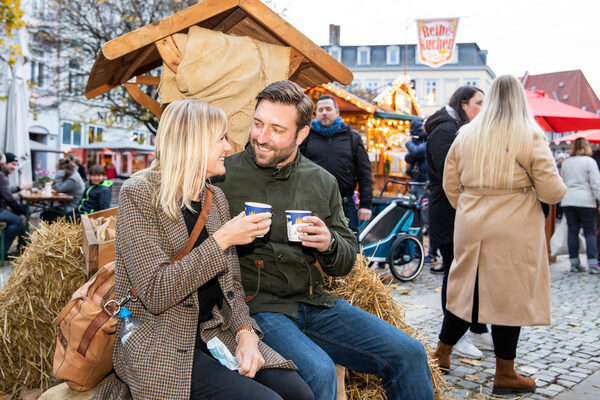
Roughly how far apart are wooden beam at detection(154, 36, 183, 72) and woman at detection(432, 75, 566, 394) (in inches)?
84.1

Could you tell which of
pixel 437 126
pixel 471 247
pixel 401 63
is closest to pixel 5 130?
pixel 437 126

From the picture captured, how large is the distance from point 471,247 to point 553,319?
2596 mm

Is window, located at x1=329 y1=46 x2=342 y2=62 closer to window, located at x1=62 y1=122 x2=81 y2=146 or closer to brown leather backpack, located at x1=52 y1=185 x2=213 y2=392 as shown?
window, located at x1=62 y1=122 x2=81 y2=146

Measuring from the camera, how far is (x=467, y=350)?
4293 mm

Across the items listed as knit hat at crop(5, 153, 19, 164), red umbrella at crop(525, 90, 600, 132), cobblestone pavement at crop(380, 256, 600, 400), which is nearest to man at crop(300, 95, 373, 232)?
cobblestone pavement at crop(380, 256, 600, 400)

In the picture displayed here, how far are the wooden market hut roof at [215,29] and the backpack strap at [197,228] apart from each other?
66.9 inches

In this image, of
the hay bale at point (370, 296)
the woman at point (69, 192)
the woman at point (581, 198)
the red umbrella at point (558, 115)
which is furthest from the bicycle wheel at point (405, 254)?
the woman at point (69, 192)

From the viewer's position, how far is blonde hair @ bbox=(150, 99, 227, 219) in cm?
223

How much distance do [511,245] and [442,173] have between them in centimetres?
105

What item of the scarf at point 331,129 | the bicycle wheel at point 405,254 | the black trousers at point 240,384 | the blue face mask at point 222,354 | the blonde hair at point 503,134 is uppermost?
the scarf at point 331,129

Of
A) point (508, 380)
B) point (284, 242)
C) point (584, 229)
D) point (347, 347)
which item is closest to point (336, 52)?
point (584, 229)

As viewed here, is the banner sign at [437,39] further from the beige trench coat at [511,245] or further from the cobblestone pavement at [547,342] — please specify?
the beige trench coat at [511,245]

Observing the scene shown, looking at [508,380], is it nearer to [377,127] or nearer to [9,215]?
[9,215]

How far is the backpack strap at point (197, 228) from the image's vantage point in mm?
2203
